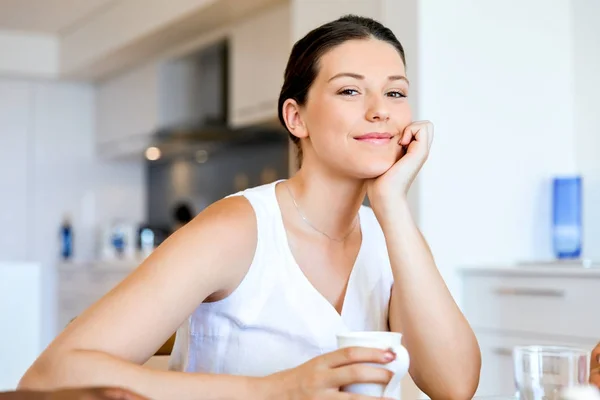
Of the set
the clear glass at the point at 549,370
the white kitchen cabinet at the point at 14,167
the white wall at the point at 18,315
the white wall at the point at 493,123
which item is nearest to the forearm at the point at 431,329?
the clear glass at the point at 549,370

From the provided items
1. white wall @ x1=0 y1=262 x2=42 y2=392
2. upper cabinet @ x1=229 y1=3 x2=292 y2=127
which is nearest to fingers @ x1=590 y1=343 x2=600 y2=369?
upper cabinet @ x1=229 y1=3 x2=292 y2=127

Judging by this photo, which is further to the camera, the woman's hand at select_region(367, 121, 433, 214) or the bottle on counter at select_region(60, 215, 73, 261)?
the bottle on counter at select_region(60, 215, 73, 261)

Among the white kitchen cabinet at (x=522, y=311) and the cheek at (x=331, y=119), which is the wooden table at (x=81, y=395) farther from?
the white kitchen cabinet at (x=522, y=311)

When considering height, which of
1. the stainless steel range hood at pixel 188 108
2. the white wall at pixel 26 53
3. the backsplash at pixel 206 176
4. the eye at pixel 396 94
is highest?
the white wall at pixel 26 53

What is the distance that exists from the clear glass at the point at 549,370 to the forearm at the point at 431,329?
19.0 inches

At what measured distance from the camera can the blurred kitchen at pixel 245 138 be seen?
291 cm

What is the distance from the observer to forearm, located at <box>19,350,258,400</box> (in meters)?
1.10

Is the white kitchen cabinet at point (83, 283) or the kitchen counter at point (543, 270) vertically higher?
the kitchen counter at point (543, 270)

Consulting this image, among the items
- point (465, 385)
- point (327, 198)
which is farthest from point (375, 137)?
point (465, 385)

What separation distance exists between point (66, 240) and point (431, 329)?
5.40 m

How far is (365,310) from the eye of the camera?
1.58m

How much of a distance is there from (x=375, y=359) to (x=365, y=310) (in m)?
0.65

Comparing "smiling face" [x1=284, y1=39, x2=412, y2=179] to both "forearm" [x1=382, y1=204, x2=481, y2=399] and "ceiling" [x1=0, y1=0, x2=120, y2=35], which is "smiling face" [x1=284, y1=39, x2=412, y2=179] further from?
"ceiling" [x1=0, y1=0, x2=120, y2=35]

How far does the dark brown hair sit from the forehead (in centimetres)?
1
